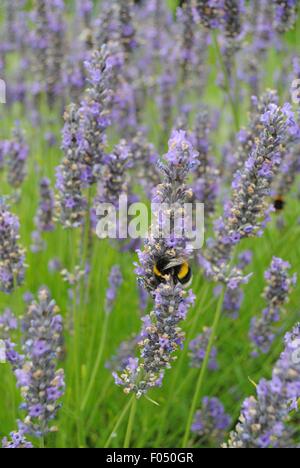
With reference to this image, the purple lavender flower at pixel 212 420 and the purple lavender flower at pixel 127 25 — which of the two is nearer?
the purple lavender flower at pixel 212 420

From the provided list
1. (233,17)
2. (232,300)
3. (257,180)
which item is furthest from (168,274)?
(233,17)

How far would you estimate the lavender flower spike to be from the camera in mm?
1188

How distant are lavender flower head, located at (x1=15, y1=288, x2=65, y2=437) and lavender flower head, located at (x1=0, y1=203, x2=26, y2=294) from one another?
0.52 m

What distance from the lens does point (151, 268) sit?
162 cm

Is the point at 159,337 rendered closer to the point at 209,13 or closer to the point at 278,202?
the point at 278,202

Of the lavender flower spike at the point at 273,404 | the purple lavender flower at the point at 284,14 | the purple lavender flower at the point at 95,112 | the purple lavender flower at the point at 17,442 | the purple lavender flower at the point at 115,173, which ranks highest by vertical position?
the purple lavender flower at the point at 284,14

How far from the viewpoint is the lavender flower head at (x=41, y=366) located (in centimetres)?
144

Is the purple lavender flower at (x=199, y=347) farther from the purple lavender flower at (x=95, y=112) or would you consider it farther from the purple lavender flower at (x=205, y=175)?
the purple lavender flower at (x=95, y=112)

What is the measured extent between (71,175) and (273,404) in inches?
46.4

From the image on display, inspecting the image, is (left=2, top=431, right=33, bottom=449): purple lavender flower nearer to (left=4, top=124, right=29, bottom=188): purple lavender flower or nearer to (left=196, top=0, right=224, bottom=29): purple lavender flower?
(left=4, top=124, right=29, bottom=188): purple lavender flower

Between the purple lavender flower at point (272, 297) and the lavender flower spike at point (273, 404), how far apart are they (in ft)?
2.72

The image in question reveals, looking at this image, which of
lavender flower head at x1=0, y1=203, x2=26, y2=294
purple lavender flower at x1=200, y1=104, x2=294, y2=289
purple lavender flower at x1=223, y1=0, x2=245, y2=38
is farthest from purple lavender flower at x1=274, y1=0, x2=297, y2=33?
lavender flower head at x1=0, y1=203, x2=26, y2=294

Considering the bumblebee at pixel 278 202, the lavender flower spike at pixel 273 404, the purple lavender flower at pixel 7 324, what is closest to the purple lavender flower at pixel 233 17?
the bumblebee at pixel 278 202

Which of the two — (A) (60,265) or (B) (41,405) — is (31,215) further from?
(B) (41,405)
